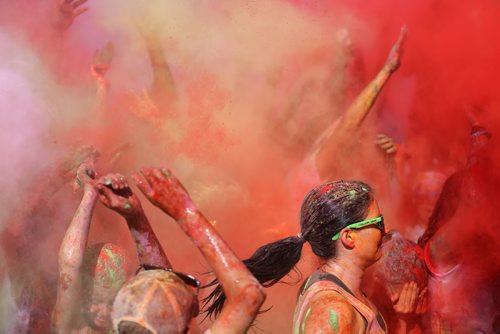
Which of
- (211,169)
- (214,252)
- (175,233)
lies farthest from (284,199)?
(214,252)

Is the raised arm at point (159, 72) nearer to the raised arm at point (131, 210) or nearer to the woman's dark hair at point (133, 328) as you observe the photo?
the raised arm at point (131, 210)

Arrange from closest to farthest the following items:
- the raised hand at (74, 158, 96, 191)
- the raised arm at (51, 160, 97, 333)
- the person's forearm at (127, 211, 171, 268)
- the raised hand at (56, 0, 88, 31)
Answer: the person's forearm at (127, 211, 171, 268), the raised arm at (51, 160, 97, 333), the raised hand at (74, 158, 96, 191), the raised hand at (56, 0, 88, 31)

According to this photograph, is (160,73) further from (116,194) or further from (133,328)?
(133,328)

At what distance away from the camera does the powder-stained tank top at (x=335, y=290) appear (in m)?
2.41

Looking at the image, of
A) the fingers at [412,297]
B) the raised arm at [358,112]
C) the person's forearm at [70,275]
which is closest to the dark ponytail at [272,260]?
the person's forearm at [70,275]

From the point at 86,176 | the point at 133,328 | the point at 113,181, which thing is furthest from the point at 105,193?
the point at 86,176

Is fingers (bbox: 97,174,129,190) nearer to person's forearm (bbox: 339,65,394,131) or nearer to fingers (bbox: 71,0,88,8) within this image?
fingers (bbox: 71,0,88,8)

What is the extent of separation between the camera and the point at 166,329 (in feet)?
6.73

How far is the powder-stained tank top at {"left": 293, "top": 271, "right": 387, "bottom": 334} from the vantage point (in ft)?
7.92

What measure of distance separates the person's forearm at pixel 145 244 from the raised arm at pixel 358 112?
267cm

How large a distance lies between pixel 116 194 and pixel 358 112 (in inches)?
122

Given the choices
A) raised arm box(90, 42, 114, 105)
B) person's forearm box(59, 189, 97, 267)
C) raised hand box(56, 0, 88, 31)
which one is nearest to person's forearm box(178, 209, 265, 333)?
person's forearm box(59, 189, 97, 267)

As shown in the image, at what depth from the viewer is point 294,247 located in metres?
2.62

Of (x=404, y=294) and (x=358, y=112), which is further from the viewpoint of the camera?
(x=358, y=112)
